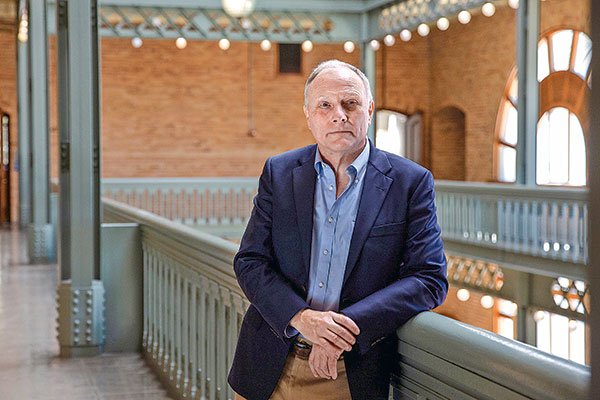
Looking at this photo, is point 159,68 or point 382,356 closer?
point 382,356

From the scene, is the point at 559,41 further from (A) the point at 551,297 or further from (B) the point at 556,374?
(B) the point at 556,374

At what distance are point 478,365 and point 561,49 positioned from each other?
55.1 ft

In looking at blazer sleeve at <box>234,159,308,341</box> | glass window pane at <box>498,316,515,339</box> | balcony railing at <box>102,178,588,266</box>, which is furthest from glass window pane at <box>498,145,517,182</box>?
blazer sleeve at <box>234,159,308,341</box>

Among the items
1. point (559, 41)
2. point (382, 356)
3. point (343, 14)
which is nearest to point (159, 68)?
point (343, 14)

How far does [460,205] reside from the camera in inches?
570

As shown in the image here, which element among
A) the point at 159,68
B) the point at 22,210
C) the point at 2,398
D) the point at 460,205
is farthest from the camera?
the point at 159,68

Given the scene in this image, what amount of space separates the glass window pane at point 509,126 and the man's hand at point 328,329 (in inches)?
703

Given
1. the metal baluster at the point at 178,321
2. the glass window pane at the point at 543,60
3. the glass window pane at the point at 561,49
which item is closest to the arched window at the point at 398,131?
the glass window pane at the point at 543,60

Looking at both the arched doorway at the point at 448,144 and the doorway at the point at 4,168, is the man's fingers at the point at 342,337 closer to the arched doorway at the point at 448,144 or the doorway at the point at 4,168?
the arched doorway at the point at 448,144

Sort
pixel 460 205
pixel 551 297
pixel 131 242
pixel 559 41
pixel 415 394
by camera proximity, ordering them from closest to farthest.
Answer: pixel 415 394 < pixel 131 242 < pixel 551 297 < pixel 460 205 < pixel 559 41

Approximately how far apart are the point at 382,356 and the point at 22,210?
63.6ft

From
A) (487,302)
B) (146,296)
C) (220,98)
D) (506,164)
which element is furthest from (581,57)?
(146,296)

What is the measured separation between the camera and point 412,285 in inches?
98.5

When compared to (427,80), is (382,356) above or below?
below
